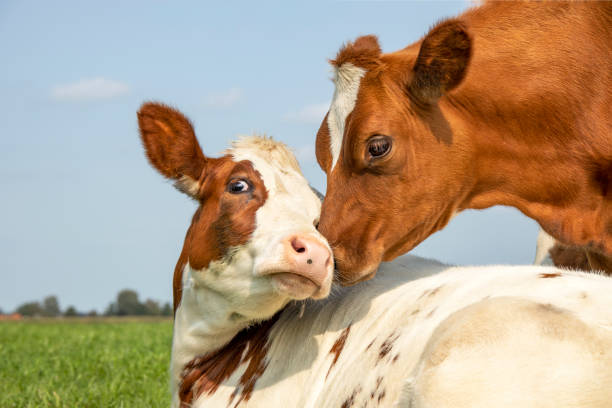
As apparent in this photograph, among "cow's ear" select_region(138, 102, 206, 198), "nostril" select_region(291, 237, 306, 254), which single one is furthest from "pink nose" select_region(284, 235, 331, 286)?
"cow's ear" select_region(138, 102, 206, 198)

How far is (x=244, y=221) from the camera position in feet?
14.2

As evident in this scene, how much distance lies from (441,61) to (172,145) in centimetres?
186

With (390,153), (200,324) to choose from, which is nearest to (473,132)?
(390,153)

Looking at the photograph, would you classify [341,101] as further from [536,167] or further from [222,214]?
[536,167]

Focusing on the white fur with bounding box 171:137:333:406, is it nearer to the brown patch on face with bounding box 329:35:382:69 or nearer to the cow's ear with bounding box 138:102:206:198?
the cow's ear with bounding box 138:102:206:198

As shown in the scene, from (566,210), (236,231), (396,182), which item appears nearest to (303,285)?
(236,231)

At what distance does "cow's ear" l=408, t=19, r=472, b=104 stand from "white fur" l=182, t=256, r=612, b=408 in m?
1.14

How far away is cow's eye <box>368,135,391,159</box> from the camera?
4.44 metres

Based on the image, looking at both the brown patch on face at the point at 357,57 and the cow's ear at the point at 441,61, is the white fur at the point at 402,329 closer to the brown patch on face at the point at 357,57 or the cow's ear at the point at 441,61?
the brown patch on face at the point at 357,57

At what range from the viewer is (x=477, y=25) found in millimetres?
5016

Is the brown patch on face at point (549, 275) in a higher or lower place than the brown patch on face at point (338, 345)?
higher

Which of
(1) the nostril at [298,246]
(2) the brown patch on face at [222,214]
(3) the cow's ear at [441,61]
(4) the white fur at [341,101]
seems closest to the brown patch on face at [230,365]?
(2) the brown patch on face at [222,214]

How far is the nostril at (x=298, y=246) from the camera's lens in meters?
3.96

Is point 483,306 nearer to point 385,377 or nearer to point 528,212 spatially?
point 385,377
